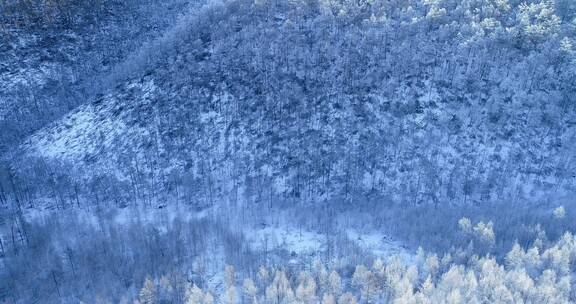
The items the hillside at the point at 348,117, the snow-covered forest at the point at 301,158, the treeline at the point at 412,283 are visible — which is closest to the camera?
the treeline at the point at 412,283

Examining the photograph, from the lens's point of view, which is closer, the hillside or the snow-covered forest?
the snow-covered forest

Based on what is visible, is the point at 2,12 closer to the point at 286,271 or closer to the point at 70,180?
the point at 70,180

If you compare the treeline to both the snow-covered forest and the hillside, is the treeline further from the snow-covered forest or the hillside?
A: the hillside

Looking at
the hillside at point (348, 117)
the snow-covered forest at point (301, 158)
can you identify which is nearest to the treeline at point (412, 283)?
the snow-covered forest at point (301, 158)

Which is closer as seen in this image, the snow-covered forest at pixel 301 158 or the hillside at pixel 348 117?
the snow-covered forest at pixel 301 158

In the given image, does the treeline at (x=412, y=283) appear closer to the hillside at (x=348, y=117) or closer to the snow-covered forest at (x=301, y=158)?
the snow-covered forest at (x=301, y=158)

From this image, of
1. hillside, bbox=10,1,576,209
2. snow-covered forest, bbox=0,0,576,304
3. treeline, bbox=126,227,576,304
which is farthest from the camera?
hillside, bbox=10,1,576,209

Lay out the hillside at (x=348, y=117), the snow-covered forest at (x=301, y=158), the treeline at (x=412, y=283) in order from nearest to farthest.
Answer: the treeline at (x=412, y=283), the snow-covered forest at (x=301, y=158), the hillside at (x=348, y=117)

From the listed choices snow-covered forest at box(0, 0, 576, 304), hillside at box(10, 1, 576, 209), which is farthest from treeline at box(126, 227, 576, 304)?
hillside at box(10, 1, 576, 209)

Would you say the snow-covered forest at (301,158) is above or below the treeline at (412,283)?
above
